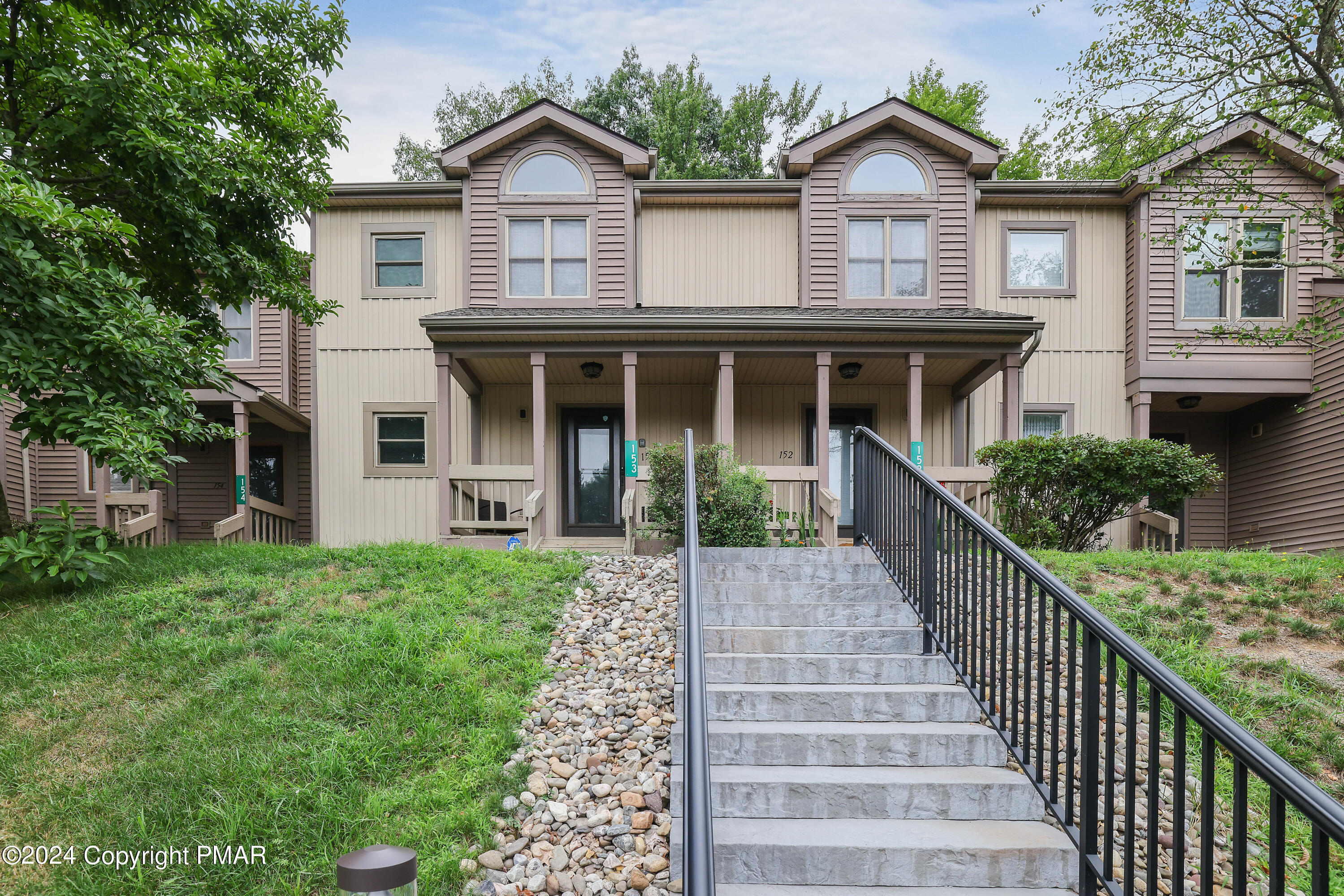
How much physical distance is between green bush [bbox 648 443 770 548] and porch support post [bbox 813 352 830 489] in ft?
4.60

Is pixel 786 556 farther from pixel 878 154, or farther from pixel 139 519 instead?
pixel 139 519

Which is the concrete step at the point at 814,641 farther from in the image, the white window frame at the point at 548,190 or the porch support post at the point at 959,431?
the white window frame at the point at 548,190

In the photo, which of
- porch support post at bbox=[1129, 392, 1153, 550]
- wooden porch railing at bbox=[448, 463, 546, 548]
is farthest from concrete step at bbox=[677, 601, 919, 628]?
porch support post at bbox=[1129, 392, 1153, 550]

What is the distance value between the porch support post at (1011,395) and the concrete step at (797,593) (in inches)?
211

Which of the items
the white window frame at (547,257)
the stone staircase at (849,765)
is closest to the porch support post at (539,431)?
the white window frame at (547,257)

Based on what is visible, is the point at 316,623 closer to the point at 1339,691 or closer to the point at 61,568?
the point at 61,568

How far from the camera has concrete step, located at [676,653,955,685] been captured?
3.83 meters

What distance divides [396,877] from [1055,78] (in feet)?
30.6

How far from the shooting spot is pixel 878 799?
3.02m

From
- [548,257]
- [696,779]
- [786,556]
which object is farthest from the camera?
[548,257]

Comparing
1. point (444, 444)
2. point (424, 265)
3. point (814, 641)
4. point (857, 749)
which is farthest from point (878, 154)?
point (857, 749)

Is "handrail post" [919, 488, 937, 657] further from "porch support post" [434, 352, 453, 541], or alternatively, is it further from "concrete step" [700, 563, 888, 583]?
"porch support post" [434, 352, 453, 541]

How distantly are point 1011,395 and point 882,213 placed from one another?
3.13m

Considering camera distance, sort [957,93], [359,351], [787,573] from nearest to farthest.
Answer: [787,573] < [359,351] < [957,93]
